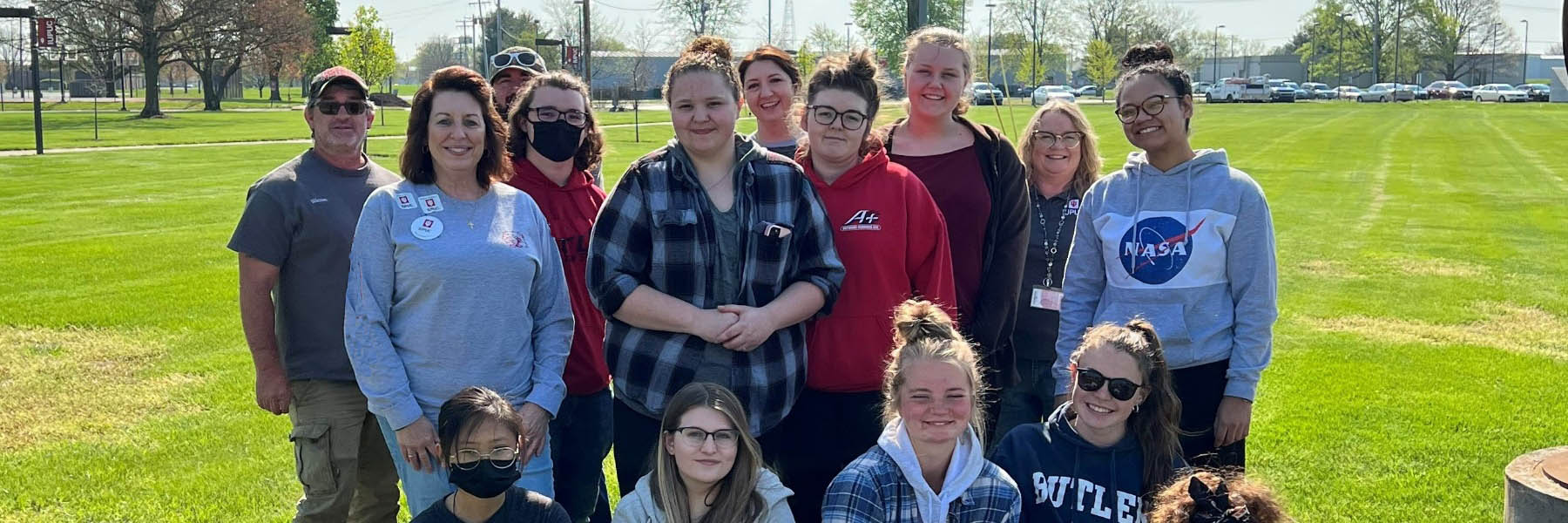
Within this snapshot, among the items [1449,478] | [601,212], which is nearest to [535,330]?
[601,212]

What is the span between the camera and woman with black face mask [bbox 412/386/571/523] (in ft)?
11.0

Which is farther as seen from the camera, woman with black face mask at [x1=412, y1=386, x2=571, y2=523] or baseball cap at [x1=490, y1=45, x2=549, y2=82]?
baseball cap at [x1=490, y1=45, x2=549, y2=82]

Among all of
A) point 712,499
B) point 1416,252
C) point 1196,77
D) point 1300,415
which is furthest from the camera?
point 1196,77

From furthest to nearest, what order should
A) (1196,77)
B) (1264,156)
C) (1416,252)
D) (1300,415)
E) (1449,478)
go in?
(1196,77)
(1264,156)
(1416,252)
(1300,415)
(1449,478)

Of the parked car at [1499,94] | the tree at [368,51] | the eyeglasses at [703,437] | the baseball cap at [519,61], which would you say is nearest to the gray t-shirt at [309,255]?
the baseball cap at [519,61]

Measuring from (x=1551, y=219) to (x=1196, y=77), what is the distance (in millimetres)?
101987

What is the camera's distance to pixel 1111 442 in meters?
3.58

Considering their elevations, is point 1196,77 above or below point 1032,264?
above

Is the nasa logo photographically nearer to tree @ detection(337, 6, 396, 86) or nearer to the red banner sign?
the red banner sign

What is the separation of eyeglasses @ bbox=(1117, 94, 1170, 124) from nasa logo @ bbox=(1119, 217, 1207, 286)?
1.15 ft

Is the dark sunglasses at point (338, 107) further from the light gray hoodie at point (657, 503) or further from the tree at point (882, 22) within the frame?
the tree at point (882, 22)

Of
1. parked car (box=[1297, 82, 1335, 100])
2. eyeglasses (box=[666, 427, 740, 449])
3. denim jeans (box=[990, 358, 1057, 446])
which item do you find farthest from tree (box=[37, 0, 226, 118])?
parked car (box=[1297, 82, 1335, 100])

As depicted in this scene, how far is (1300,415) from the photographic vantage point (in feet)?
23.2

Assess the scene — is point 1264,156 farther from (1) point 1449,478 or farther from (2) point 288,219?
(2) point 288,219
